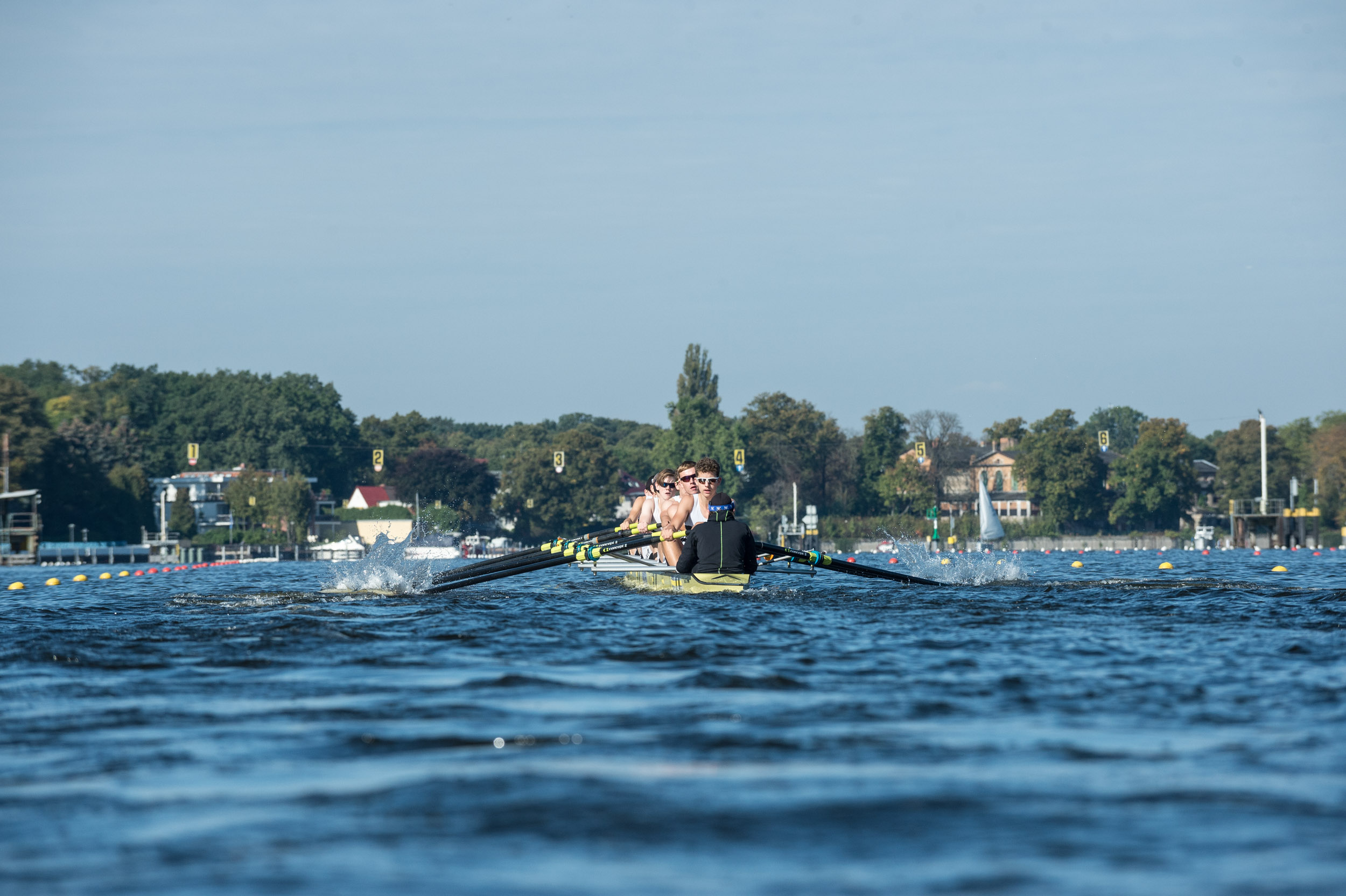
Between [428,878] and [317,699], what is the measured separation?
14.4 feet

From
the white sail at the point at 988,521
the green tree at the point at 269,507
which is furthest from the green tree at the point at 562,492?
the white sail at the point at 988,521

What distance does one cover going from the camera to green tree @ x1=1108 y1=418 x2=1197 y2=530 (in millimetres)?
119438

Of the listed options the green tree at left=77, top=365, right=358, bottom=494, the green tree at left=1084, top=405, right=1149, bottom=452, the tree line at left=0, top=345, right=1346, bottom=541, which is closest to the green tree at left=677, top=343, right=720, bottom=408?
the tree line at left=0, top=345, right=1346, bottom=541

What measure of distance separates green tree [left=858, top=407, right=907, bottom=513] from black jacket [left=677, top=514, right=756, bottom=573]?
108015 millimetres

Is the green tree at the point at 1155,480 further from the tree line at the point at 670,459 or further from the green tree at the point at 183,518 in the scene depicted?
the green tree at the point at 183,518

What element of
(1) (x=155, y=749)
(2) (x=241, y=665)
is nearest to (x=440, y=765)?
(1) (x=155, y=749)

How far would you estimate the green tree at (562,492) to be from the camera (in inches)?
4983

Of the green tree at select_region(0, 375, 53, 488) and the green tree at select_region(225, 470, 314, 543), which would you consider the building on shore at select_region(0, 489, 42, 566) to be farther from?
the green tree at select_region(225, 470, 314, 543)

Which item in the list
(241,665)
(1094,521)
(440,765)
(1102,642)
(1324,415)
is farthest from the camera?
(1324,415)

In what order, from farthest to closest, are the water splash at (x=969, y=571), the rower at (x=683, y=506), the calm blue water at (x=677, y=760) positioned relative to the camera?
the water splash at (x=969, y=571) < the rower at (x=683, y=506) < the calm blue water at (x=677, y=760)

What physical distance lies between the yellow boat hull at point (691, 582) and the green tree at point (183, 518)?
88732 millimetres

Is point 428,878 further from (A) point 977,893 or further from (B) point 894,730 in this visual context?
(B) point 894,730

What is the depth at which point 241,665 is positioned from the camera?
35.3 ft

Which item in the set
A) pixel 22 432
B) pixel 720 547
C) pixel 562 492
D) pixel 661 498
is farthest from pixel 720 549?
pixel 562 492
